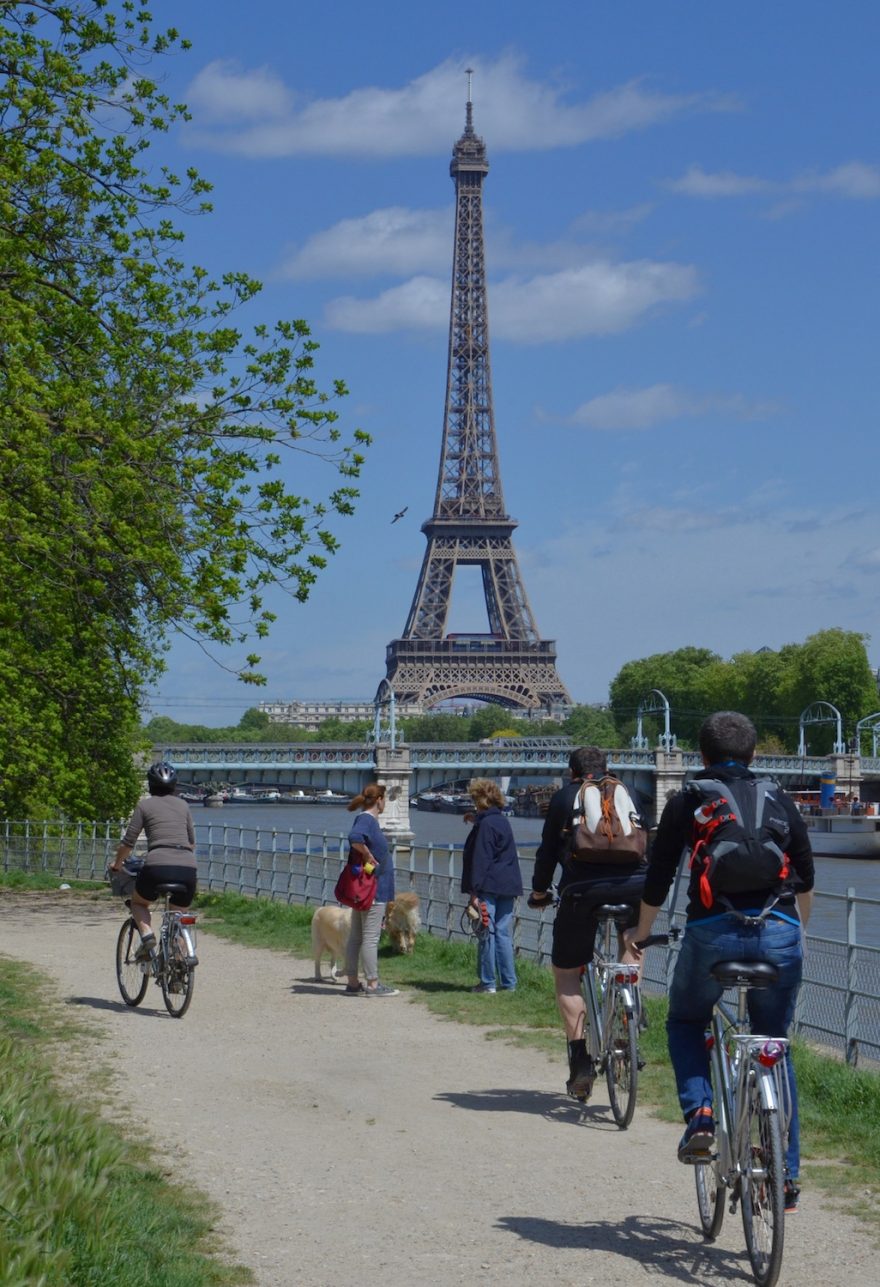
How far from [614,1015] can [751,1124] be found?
241 cm

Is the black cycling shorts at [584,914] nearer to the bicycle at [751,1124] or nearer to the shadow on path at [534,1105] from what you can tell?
the shadow on path at [534,1105]

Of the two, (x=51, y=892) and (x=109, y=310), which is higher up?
(x=109, y=310)

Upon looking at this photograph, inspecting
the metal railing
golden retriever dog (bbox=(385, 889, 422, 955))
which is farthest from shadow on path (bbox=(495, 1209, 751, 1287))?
golden retriever dog (bbox=(385, 889, 422, 955))

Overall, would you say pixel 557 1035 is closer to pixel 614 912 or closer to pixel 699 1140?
pixel 614 912

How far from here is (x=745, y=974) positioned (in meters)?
5.63

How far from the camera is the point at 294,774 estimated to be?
3474 inches

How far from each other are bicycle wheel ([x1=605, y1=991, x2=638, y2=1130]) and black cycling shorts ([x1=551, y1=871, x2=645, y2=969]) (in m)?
0.47

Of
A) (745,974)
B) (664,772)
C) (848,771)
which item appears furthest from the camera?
(664,772)

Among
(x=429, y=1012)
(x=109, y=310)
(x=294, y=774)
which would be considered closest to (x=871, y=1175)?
(x=429, y=1012)

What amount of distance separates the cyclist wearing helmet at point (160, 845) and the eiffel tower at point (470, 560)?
119 meters

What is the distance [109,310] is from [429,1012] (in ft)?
31.1

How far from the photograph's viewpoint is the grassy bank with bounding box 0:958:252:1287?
487 cm

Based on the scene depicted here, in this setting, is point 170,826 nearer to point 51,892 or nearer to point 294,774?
point 51,892

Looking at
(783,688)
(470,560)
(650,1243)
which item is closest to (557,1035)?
(650,1243)
